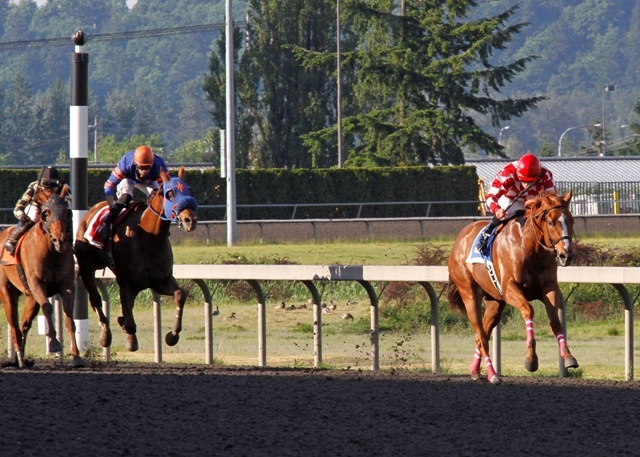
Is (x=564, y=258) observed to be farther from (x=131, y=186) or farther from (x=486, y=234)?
(x=131, y=186)

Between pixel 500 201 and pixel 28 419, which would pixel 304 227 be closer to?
pixel 500 201

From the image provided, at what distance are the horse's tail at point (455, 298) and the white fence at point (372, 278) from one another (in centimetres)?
9

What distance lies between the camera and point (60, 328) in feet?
42.1

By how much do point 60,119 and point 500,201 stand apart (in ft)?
390

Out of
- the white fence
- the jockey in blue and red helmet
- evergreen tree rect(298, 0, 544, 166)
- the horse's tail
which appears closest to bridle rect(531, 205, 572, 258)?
the white fence

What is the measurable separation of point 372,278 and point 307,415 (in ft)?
12.5

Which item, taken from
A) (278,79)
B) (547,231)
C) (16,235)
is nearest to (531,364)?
(547,231)

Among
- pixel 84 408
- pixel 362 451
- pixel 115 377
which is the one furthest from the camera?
pixel 115 377

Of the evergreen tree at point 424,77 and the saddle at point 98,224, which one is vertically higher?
the evergreen tree at point 424,77

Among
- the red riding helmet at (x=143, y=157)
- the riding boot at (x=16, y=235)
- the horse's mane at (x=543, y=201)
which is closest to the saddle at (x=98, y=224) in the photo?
the red riding helmet at (x=143, y=157)

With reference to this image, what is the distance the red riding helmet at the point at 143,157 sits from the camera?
1113 centimetres

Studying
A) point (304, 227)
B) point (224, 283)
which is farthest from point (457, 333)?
point (304, 227)

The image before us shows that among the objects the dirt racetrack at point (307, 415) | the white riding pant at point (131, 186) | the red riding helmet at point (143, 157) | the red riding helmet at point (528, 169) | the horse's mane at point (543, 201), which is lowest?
the dirt racetrack at point (307, 415)

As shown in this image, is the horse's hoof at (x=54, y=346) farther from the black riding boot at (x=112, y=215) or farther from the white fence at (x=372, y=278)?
the white fence at (x=372, y=278)
